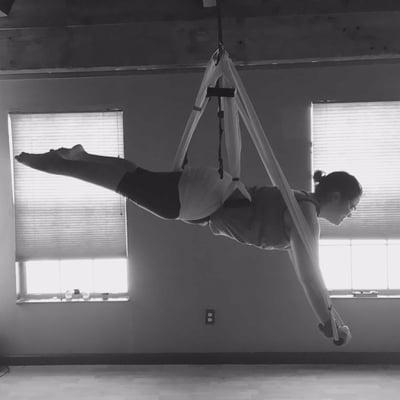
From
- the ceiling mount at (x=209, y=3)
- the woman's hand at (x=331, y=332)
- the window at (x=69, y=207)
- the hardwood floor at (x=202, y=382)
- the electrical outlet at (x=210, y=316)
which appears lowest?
the hardwood floor at (x=202, y=382)

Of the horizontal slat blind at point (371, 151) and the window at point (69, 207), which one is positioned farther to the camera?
the window at point (69, 207)

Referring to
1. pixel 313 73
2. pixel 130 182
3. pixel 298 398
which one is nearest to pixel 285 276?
pixel 298 398

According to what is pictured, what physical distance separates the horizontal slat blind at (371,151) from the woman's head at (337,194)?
2.10m

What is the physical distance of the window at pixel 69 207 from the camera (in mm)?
4340

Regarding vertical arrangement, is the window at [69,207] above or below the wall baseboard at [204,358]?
above

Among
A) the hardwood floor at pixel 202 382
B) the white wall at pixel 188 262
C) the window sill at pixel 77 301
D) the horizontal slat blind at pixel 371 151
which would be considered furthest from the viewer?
the window sill at pixel 77 301

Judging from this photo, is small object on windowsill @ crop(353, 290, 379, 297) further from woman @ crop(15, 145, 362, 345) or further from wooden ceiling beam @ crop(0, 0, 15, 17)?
wooden ceiling beam @ crop(0, 0, 15, 17)

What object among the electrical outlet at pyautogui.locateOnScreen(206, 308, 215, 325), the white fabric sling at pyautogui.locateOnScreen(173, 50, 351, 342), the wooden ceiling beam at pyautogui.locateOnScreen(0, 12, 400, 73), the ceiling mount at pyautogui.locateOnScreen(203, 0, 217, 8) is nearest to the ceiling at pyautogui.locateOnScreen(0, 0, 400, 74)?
the wooden ceiling beam at pyautogui.locateOnScreen(0, 12, 400, 73)

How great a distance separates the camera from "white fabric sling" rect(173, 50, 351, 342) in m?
2.04

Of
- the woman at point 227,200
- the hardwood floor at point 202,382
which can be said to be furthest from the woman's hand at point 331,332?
the hardwood floor at point 202,382

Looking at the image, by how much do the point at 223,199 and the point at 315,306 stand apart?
569 mm

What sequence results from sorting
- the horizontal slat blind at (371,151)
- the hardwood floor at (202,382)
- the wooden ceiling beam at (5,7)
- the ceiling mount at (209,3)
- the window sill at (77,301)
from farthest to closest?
the window sill at (77,301) → the horizontal slat blind at (371,151) → the hardwood floor at (202,382) → the wooden ceiling beam at (5,7) → the ceiling mount at (209,3)

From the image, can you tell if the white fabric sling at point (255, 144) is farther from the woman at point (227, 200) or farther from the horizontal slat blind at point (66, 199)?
the horizontal slat blind at point (66, 199)

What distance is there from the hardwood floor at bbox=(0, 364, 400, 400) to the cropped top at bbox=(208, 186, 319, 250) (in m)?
1.93
